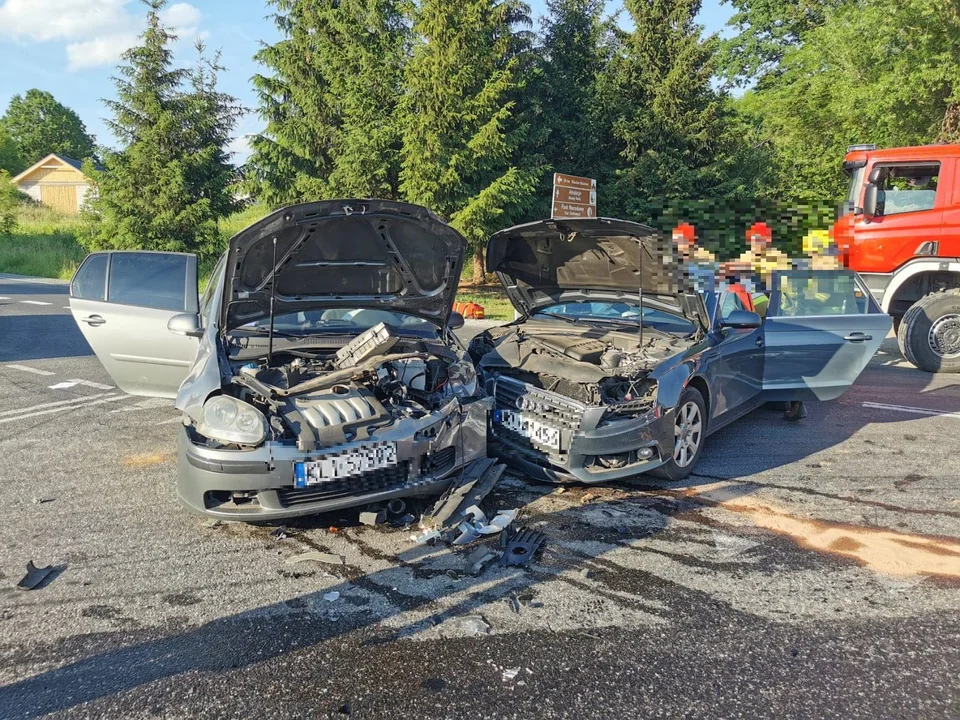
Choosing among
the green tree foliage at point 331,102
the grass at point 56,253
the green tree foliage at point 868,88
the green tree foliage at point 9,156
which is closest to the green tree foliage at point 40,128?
the green tree foliage at point 9,156

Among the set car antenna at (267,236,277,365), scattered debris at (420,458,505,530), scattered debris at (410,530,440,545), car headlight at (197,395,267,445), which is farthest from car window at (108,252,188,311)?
scattered debris at (410,530,440,545)

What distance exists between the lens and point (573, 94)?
71.4 feet

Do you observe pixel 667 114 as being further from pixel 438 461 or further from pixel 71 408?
pixel 438 461

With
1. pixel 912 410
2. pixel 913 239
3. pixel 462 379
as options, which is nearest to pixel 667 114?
pixel 913 239

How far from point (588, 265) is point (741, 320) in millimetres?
1302

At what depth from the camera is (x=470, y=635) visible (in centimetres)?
300

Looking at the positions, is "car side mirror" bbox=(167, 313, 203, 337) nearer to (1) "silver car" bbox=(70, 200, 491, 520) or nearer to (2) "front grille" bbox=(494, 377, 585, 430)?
(1) "silver car" bbox=(70, 200, 491, 520)

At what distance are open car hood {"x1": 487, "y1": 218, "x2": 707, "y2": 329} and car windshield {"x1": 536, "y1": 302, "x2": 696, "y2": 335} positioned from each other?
0.06 metres

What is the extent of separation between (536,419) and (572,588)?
1.57 m

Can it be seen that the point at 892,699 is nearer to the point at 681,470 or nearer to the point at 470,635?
the point at 470,635

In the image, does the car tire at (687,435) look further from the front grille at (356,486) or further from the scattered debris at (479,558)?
the front grille at (356,486)

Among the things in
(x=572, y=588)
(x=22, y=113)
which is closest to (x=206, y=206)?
(x=572, y=588)

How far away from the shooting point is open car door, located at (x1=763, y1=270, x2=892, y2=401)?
6.32 m

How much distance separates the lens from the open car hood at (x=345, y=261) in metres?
4.59
